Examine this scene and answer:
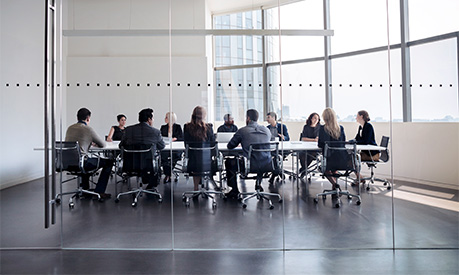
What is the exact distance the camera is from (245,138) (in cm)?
355

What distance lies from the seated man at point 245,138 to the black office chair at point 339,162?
681 millimetres

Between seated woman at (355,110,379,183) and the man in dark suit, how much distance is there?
7.14 feet

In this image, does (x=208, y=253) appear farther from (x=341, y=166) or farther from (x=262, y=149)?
(x=341, y=166)

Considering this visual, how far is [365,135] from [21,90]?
3927 mm

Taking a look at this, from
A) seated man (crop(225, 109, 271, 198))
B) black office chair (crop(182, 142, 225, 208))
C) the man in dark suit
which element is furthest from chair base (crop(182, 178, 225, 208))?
the man in dark suit

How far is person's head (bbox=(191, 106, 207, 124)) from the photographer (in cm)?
350

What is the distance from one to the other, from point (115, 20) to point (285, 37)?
1938 millimetres

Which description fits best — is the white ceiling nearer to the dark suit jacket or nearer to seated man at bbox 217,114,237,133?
seated man at bbox 217,114,237,133

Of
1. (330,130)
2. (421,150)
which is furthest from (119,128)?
(421,150)

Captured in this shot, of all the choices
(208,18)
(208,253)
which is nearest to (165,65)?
(208,18)

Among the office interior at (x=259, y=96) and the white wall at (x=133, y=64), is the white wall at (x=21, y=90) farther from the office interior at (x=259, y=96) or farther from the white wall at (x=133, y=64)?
the white wall at (x=133, y=64)

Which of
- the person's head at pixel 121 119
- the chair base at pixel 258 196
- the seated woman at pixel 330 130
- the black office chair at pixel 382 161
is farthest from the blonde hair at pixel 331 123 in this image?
the person's head at pixel 121 119

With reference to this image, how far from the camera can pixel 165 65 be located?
11.8 ft

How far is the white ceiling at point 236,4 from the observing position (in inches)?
144
